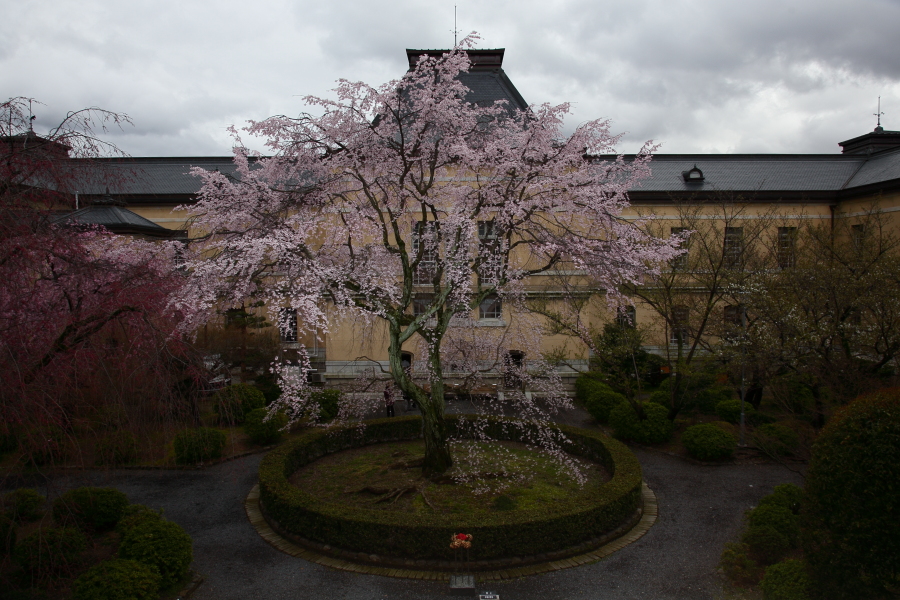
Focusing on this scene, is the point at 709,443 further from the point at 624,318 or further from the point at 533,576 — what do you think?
the point at 533,576

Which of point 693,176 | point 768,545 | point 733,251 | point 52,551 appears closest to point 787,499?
point 768,545

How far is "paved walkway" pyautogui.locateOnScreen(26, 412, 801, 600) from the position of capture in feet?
27.2

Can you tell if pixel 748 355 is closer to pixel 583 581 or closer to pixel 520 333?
pixel 520 333

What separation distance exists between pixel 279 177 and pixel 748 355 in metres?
12.0

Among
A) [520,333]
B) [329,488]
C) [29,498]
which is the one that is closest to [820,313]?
[520,333]

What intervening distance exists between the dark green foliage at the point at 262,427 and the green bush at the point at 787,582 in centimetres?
1237

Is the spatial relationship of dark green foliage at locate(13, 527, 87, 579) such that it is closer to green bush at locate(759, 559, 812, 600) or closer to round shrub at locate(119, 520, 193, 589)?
round shrub at locate(119, 520, 193, 589)

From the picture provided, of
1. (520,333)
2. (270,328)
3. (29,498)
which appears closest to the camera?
(29,498)

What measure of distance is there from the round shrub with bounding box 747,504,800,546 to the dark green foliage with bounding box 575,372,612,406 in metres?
9.65

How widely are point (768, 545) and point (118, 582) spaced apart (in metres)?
9.46

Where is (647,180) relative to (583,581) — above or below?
above

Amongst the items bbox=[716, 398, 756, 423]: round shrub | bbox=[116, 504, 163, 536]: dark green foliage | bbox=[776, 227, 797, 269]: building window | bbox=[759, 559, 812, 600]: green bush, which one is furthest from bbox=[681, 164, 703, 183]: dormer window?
bbox=[116, 504, 163, 536]: dark green foliage

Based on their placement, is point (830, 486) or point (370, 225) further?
point (370, 225)

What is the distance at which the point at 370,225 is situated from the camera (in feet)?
44.3
